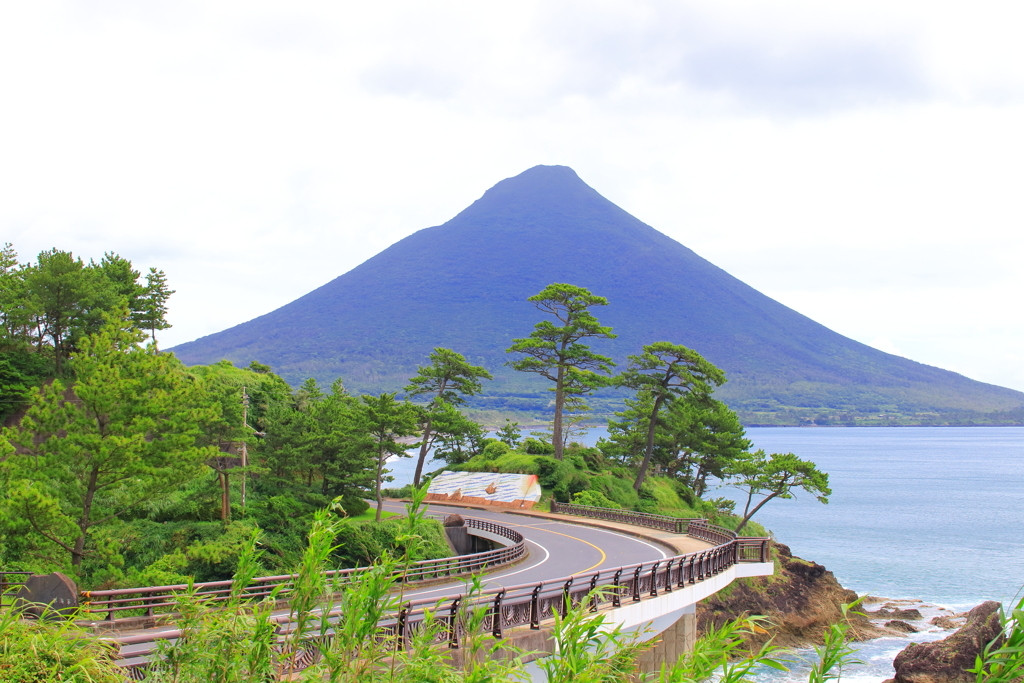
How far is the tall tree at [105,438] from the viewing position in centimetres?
1670

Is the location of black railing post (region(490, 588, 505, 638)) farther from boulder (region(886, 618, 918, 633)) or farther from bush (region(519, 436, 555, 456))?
bush (region(519, 436, 555, 456))

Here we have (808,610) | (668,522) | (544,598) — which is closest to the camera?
(544,598)

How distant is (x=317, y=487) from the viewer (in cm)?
3047

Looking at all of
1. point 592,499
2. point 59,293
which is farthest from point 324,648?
point 592,499

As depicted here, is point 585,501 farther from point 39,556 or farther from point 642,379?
point 39,556

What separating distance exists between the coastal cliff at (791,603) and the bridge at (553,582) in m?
4.10

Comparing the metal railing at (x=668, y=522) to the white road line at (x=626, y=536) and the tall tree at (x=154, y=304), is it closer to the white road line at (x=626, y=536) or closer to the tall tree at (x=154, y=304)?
the white road line at (x=626, y=536)

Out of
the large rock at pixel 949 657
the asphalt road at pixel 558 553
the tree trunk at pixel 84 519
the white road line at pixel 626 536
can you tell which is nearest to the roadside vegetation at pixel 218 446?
the tree trunk at pixel 84 519

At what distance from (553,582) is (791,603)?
80.0 ft

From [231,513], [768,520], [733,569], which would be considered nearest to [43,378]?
[231,513]

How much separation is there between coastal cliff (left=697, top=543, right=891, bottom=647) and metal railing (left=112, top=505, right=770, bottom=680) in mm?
5763

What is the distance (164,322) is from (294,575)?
139 ft

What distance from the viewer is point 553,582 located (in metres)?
15.3

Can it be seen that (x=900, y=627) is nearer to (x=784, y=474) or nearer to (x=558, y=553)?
(x=784, y=474)
